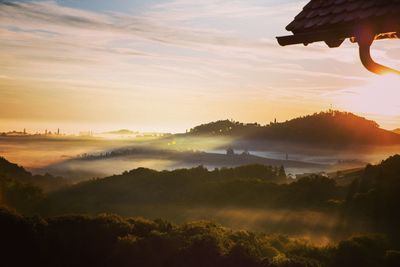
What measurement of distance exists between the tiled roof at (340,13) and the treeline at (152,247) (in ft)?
72.0

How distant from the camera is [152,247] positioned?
1124 inches

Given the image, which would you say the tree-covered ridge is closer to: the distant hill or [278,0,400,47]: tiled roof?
[278,0,400,47]: tiled roof

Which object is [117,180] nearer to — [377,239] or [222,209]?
[222,209]

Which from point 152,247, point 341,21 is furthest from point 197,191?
point 341,21

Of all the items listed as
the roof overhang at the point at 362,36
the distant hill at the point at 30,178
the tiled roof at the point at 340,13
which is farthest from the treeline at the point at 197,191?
the roof overhang at the point at 362,36

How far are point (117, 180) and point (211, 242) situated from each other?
74.4m

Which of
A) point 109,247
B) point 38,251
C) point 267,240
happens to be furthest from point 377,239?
point 38,251

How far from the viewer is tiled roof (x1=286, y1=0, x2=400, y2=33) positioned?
→ 5.45 metres

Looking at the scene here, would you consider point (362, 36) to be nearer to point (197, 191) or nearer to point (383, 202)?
point (383, 202)

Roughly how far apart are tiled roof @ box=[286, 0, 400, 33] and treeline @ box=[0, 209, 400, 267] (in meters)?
21.9

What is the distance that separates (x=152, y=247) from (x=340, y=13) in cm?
2424

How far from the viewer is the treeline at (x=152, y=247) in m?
27.3

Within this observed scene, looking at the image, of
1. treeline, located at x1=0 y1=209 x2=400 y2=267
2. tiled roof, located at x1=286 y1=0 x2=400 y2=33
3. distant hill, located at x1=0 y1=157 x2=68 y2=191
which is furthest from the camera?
distant hill, located at x1=0 y1=157 x2=68 y2=191

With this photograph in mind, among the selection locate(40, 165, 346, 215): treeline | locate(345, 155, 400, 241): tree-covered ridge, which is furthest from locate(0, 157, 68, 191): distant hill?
locate(345, 155, 400, 241): tree-covered ridge
